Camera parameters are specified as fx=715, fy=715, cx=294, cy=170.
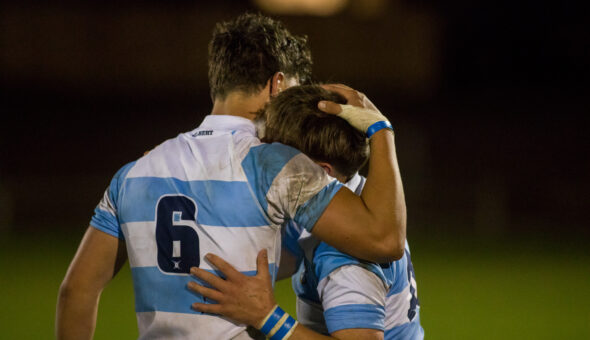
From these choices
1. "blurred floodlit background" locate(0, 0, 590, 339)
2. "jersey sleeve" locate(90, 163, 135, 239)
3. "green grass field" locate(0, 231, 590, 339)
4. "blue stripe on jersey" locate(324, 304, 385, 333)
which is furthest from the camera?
"blurred floodlit background" locate(0, 0, 590, 339)

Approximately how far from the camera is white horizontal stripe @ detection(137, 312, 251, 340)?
2.12 meters

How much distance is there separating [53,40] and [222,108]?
17463 millimetres

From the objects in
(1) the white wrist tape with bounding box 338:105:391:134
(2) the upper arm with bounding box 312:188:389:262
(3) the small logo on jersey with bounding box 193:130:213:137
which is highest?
(1) the white wrist tape with bounding box 338:105:391:134

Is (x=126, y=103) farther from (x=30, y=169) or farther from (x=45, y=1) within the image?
(x=30, y=169)

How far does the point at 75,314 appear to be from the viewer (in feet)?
7.98

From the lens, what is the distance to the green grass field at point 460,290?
6.08 metres

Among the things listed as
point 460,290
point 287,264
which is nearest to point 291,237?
point 287,264

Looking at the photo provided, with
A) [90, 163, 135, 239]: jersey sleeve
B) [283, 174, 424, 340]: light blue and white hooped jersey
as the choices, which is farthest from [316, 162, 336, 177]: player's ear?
[90, 163, 135, 239]: jersey sleeve

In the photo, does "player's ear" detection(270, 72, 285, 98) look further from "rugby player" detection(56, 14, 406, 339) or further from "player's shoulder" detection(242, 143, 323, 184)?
"player's shoulder" detection(242, 143, 323, 184)

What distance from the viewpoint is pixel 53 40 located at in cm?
1853

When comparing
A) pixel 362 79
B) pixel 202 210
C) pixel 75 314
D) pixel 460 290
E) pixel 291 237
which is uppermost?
pixel 202 210

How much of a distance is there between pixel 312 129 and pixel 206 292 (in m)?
0.60

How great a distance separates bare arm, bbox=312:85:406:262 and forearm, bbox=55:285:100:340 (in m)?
0.89

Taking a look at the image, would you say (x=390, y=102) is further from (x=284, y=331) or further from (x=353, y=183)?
(x=284, y=331)
